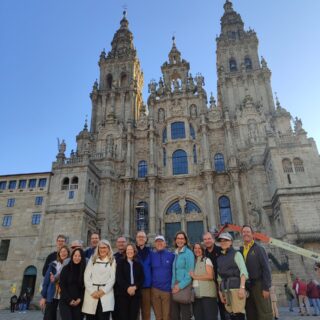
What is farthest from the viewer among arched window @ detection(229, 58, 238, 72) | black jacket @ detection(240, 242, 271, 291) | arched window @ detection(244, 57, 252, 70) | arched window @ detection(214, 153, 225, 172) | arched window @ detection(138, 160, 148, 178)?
arched window @ detection(229, 58, 238, 72)

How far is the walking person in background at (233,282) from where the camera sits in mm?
5398

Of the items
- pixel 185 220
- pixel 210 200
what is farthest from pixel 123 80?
pixel 185 220

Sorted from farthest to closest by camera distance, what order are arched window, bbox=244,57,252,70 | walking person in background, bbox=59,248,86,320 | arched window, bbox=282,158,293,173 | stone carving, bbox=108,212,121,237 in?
arched window, bbox=244,57,252,70, stone carving, bbox=108,212,121,237, arched window, bbox=282,158,293,173, walking person in background, bbox=59,248,86,320

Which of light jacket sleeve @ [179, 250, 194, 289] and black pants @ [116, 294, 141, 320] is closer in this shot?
black pants @ [116, 294, 141, 320]

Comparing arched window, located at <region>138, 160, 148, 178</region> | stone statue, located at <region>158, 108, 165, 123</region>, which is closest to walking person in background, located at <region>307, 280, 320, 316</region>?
arched window, located at <region>138, 160, 148, 178</region>

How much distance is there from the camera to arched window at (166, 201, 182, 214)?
98.5ft

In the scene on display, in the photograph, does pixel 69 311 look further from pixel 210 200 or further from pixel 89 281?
pixel 210 200

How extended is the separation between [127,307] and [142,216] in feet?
80.9

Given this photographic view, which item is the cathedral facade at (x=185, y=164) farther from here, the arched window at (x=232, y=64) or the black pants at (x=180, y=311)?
the black pants at (x=180, y=311)

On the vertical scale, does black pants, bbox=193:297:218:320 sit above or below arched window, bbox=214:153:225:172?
below

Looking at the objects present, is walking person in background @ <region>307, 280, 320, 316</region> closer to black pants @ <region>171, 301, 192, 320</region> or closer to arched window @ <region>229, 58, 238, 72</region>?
black pants @ <region>171, 301, 192, 320</region>

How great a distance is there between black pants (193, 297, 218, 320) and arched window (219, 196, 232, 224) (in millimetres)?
23491

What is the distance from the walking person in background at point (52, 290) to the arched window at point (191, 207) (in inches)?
938

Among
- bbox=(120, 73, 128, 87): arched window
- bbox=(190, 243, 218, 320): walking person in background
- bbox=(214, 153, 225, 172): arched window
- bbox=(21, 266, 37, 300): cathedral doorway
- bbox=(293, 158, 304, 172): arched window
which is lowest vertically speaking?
bbox=(190, 243, 218, 320): walking person in background
